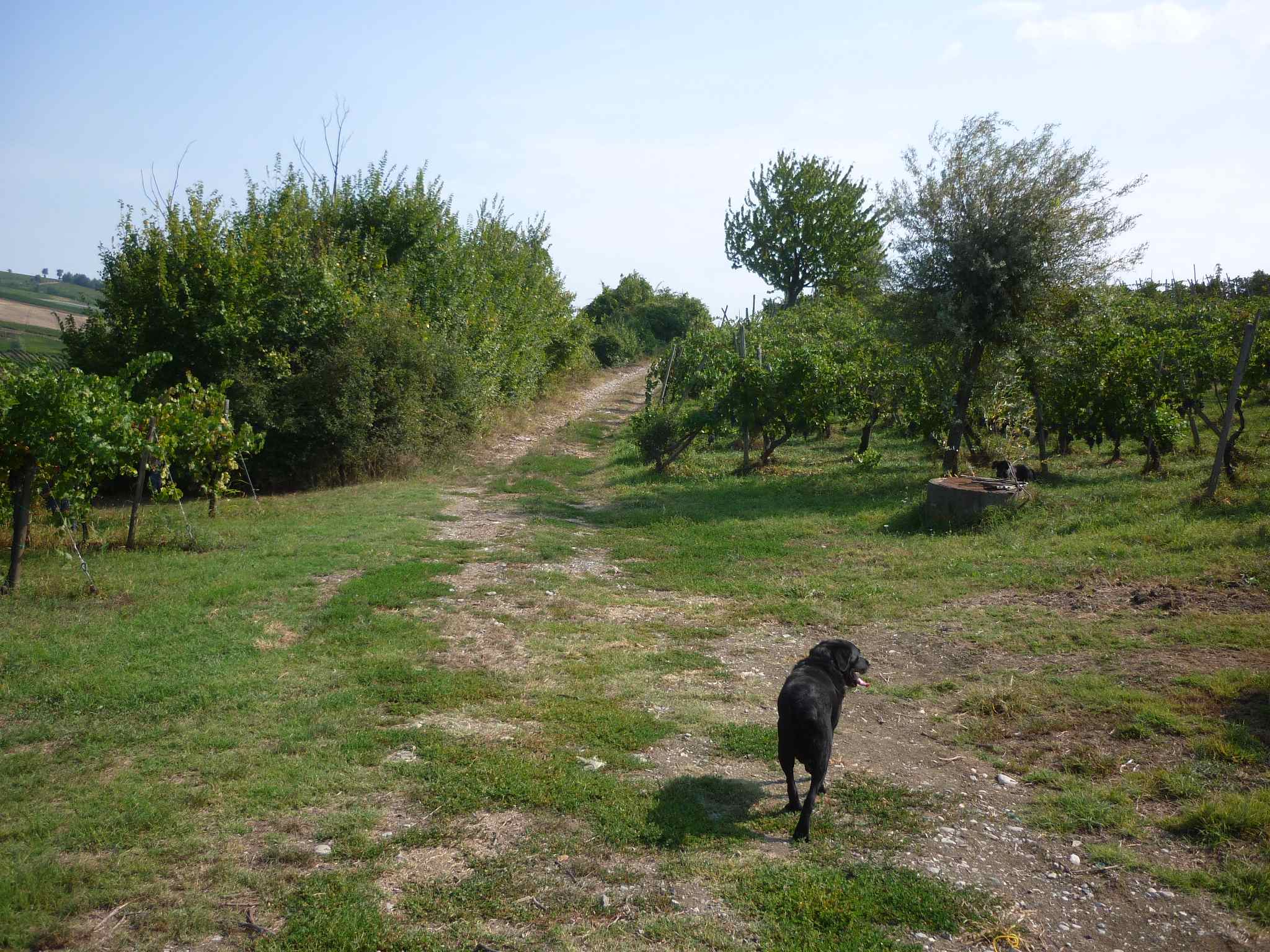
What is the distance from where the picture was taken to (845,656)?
18.1 feet

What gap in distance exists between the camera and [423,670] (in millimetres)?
7055

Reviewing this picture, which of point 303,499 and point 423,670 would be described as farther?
point 303,499

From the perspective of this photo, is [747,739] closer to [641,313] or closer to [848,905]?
[848,905]

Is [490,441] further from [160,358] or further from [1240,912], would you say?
[1240,912]

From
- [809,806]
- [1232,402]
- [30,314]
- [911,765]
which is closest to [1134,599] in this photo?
[911,765]

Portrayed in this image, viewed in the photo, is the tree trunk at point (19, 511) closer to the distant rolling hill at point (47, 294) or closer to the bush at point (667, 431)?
the distant rolling hill at point (47, 294)

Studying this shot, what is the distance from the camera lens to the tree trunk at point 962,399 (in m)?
17.0

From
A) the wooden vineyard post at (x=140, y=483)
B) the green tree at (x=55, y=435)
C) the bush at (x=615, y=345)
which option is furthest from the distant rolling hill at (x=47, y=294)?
the bush at (x=615, y=345)

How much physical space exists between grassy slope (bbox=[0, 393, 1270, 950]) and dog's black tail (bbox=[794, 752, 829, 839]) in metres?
0.15

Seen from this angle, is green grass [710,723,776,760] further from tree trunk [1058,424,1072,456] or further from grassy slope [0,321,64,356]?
grassy slope [0,321,64,356]

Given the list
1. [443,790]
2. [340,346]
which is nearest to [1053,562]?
[443,790]

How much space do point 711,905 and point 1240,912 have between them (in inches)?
96.6

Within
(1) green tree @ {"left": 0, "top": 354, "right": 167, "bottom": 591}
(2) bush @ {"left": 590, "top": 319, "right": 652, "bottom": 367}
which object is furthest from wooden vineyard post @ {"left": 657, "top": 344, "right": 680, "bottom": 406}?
(2) bush @ {"left": 590, "top": 319, "right": 652, "bottom": 367}

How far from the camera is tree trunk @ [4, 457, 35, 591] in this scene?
28.0 feet
